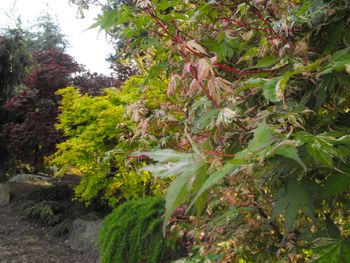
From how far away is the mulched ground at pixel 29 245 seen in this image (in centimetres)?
620

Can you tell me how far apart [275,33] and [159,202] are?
9.82 ft

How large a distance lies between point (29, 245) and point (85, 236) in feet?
3.06

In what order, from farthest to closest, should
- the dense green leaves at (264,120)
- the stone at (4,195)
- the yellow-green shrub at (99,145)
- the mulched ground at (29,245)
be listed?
the stone at (4,195)
the yellow-green shrub at (99,145)
the mulched ground at (29,245)
the dense green leaves at (264,120)

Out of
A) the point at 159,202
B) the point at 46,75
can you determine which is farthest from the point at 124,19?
the point at 46,75

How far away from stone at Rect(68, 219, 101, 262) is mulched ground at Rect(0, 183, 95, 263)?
0.10 metres

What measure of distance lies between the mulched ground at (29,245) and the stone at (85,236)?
0.32 ft

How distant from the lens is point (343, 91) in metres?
1.11

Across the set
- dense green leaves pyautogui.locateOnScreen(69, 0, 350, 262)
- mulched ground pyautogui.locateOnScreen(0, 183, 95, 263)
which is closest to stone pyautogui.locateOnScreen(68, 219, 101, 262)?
mulched ground pyautogui.locateOnScreen(0, 183, 95, 263)

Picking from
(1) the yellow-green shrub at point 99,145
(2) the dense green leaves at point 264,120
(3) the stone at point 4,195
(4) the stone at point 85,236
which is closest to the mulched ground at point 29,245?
(4) the stone at point 85,236

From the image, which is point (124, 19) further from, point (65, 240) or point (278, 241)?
point (65, 240)

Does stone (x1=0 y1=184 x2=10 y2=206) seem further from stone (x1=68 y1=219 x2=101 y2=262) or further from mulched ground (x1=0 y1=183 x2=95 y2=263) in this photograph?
stone (x1=68 y1=219 x2=101 y2=262)

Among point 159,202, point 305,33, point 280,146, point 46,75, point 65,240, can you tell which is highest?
point 46,75

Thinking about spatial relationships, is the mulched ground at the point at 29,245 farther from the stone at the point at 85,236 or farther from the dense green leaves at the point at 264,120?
the dense green leaves at the point at 264,120

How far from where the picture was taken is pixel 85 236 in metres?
6.79
